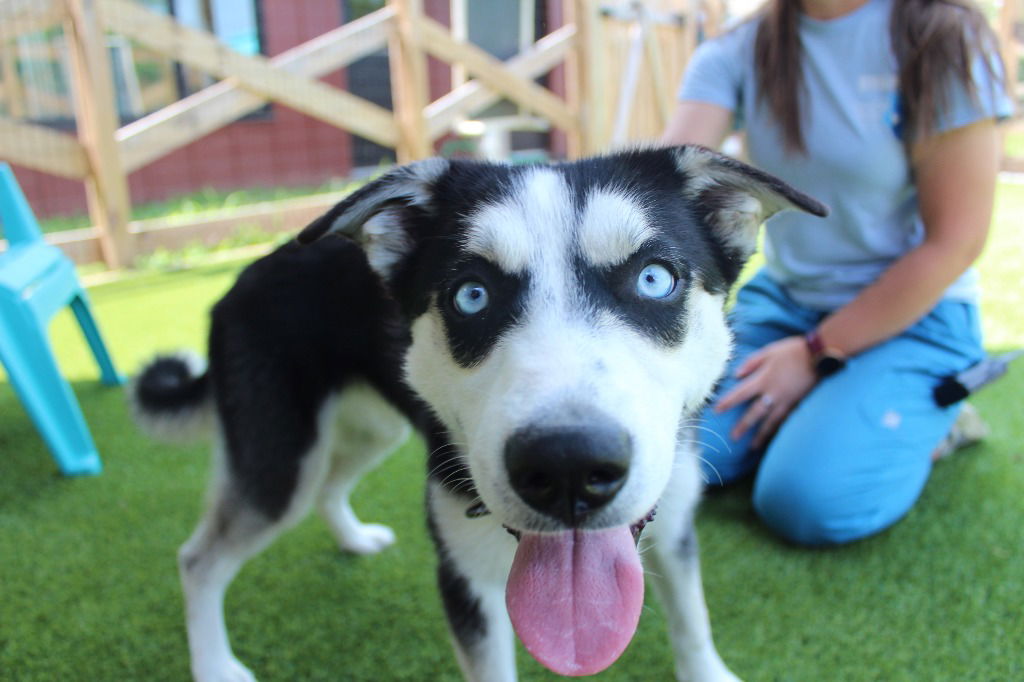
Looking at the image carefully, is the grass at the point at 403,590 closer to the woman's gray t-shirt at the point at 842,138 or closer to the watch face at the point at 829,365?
the watch face at the point at 829,365

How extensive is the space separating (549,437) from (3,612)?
6.49ft

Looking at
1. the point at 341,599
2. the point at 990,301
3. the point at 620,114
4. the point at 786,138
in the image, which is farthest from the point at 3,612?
the point at 620,114

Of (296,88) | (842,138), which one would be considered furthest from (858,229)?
(296,88)

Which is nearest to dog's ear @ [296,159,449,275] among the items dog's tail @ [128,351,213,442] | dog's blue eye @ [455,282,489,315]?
dog's blue eye @ [455,282,489,315]

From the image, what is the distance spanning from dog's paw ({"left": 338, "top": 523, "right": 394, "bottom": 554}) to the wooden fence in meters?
4.29

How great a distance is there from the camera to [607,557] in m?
1.38

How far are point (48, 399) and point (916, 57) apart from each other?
10.7 ft

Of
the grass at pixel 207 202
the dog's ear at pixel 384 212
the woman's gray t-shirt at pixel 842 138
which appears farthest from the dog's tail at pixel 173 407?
the grass at pixel 207 202

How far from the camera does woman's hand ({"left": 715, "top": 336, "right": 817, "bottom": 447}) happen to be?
2.55m

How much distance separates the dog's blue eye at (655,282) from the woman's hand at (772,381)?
1259 millimetres

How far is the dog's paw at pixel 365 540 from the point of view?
8.04 ft

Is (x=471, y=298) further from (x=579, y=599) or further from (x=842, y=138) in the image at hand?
(x=842, y=138)

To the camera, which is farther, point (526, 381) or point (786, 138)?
point (786, 138)

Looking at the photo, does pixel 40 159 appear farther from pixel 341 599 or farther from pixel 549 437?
pixel 549 437
